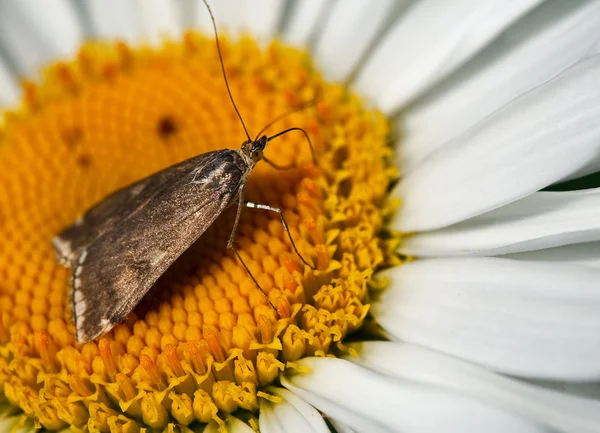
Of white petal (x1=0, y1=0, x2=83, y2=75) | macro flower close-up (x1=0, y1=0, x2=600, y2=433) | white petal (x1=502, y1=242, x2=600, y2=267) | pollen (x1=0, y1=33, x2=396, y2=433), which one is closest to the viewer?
macro flower close-up (x1=0, y1=0, x2=600, y2=433)

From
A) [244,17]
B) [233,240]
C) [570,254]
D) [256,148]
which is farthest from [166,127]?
[570,254]

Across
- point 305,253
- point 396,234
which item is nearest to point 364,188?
point 396,234

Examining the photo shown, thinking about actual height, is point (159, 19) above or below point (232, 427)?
above

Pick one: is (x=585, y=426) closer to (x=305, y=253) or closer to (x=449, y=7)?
(x=305, y=253)

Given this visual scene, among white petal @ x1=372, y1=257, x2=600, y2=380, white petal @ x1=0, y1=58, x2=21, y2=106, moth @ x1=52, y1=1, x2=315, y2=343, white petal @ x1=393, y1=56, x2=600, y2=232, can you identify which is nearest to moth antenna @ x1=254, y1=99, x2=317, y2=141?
moth @ x1=52, y1=1, x2=315, y2=343

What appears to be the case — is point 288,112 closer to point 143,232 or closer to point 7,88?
point 143,232

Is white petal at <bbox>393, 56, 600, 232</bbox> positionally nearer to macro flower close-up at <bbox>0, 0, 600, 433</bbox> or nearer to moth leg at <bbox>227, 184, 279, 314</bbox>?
macro flower close-up at <bbox>0, 0, 600, 433</bbox>
